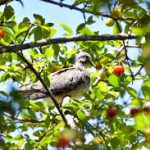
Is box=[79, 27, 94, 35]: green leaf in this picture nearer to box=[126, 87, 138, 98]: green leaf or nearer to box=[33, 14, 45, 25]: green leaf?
box=[33, 14, 45, 25]: green leaf

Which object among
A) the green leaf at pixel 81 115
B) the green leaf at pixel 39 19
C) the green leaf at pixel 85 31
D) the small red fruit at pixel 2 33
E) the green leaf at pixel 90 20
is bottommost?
the green leaf at pixel 81 115

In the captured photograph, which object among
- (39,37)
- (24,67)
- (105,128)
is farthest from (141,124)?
(24,67)

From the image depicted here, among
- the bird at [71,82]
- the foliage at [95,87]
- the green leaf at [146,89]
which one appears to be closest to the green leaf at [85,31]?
the foliage at [95,87]

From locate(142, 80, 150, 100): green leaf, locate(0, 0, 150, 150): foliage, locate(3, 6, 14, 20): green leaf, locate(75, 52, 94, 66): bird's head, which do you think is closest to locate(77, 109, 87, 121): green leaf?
locate(0, 0, 150, 150): foliage

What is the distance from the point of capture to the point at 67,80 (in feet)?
27.7

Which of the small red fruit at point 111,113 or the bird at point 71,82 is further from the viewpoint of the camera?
the bird at point 71,82

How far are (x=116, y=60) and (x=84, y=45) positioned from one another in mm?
529

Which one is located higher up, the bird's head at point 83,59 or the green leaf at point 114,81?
the green leaf at point 114,81

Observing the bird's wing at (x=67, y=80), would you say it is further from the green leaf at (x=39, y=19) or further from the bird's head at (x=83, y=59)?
the green leaf at (x=39, y=19)

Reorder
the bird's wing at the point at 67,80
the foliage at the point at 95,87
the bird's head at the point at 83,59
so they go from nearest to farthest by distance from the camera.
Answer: the foliage at the point at 95,87 < the bird's wing at the point at 67,80 < the bird's head at the point at 83,59

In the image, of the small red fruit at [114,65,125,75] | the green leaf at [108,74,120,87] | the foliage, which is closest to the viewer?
the foliage

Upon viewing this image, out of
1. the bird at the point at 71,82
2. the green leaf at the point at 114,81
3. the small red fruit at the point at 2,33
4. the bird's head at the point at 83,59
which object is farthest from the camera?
the bird's head at the point at 83,59

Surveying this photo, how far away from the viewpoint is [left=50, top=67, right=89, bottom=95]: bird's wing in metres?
8.02

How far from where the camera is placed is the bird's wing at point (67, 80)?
8.02 meters
